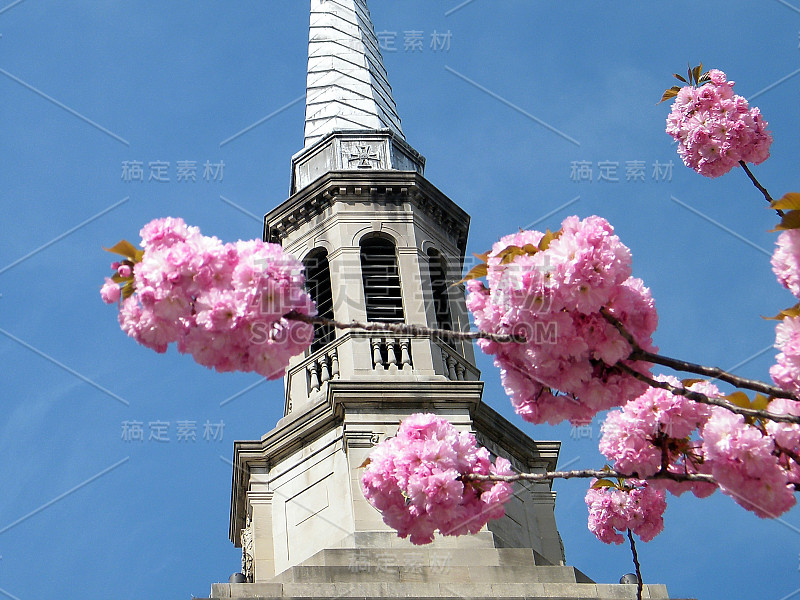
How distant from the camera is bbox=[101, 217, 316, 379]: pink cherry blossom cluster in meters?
9.88

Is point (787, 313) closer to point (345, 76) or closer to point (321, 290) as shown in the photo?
point (321, 290)

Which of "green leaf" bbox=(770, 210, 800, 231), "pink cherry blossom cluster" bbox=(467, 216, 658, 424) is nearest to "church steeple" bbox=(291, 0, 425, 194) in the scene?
"pink cherry blossom cluster" bbox=(467, 216, 658, 424)

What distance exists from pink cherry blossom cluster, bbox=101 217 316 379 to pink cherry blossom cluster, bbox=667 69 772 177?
240 inches

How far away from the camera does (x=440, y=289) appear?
30531 mm

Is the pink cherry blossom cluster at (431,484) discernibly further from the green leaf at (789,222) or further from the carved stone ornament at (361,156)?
the carved stone ornament at (361,156)

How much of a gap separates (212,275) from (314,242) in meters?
20.6

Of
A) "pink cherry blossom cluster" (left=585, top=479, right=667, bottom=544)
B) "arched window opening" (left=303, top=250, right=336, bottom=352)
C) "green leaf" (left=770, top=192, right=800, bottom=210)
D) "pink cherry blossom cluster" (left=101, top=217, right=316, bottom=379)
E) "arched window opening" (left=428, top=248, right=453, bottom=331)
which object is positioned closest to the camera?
"green leaf" (left=770, top=192, right=800, bottom=210)

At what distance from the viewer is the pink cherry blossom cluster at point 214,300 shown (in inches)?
389

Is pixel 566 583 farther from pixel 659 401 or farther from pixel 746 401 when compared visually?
pixel 746 401

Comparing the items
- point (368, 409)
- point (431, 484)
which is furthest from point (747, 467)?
point (368, 409)

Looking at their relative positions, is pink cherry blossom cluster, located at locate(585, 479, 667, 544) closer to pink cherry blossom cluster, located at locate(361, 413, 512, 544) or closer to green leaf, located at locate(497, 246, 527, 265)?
pink cherry blossom cluster, located at locate(361, 413, 512, 544)

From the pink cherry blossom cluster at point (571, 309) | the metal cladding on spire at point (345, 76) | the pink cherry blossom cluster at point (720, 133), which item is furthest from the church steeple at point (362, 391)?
the pink cherry blossom cluster at point (571, 309)

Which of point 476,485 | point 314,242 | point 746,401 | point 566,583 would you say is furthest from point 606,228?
point 314,242

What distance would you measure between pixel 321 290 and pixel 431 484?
18055mm
